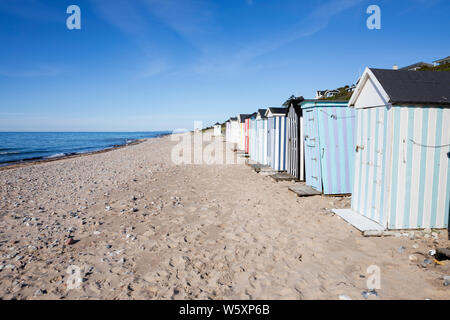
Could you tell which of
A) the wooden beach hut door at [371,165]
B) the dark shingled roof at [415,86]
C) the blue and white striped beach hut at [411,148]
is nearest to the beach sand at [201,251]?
the blue and white striped beach hut at [411,148]

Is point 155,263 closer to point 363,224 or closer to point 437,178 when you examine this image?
Answer: point 363,224

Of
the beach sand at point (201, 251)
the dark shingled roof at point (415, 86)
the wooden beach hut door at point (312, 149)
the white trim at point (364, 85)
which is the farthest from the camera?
the wooden beach hut door at point (312, 149)

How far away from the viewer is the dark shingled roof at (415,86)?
167 inches

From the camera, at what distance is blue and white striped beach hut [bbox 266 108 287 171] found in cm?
1048

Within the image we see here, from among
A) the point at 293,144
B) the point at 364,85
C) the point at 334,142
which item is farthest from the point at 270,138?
the point at 364,85

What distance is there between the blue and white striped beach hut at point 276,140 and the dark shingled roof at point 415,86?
5648mm

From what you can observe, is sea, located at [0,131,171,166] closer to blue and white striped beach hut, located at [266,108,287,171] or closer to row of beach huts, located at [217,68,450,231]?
A: blue and white striped beach hut, located at [266,108,287,171]

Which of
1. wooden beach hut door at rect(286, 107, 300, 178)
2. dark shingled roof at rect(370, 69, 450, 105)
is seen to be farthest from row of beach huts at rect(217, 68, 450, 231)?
wooden beach hut door at rect(286, 107, 300, 178)

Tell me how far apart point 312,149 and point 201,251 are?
16.3ft

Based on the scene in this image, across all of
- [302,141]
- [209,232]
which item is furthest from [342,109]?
[209,232]

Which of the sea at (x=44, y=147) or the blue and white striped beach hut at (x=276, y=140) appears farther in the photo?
the sea at (x=44, y=147)

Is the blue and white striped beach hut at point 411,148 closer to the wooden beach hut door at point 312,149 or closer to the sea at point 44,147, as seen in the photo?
the wooden beach hut door at point 312,149

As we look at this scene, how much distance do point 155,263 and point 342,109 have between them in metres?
6.21

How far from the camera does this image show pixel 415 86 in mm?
4477
